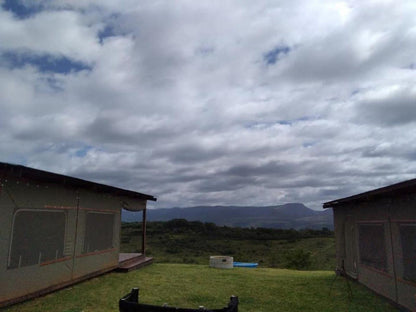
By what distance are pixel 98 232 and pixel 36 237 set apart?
316 cm

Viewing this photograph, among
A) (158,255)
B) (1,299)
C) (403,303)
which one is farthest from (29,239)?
(158,255)

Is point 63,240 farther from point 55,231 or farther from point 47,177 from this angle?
point 47,177

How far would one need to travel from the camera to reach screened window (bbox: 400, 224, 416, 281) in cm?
708

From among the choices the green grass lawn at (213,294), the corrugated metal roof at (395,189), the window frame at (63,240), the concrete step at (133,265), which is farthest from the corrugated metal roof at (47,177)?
the corrugated metal roof at (395,189)

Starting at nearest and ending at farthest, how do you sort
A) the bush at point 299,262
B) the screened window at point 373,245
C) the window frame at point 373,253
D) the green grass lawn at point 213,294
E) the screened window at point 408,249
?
the screened window at point 408,249, the green grass lawn at point 213,294, the window frame at point 373,253, the screened window at point 373,245, the bush at point 299,262

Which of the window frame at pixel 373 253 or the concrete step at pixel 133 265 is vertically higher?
the window frame at pixel 373 253

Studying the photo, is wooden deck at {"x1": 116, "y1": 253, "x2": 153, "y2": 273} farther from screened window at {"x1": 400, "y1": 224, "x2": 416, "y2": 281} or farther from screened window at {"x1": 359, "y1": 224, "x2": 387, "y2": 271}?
screened window at {"x1": 400, "y1": 224, "x2": 416, "y2": 281}

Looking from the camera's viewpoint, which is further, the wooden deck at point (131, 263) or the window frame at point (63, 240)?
the wooden deck at point (131, 263)

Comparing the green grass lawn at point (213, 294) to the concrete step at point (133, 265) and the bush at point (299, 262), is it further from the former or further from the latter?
the bush at point (299, 262)

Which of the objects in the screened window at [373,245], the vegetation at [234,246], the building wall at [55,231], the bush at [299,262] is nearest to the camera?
the building wall at [55,231]

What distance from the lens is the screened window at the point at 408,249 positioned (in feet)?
23.2

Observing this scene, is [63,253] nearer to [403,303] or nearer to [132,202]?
[132,202]

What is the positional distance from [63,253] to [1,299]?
7.23 ft

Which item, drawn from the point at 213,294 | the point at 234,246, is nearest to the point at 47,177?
the point at 213,294
